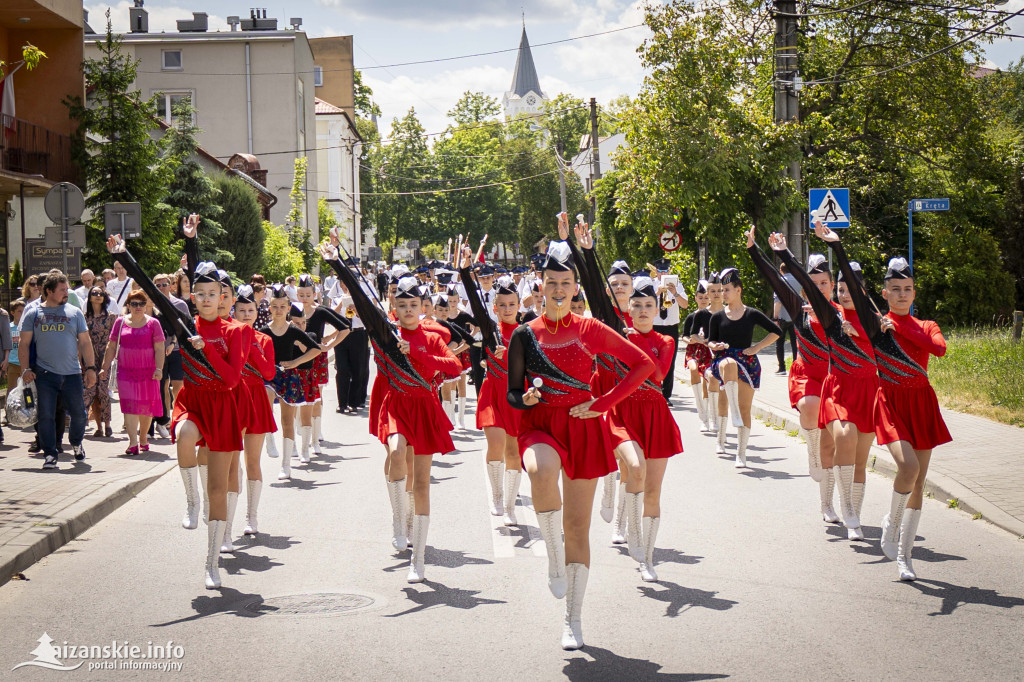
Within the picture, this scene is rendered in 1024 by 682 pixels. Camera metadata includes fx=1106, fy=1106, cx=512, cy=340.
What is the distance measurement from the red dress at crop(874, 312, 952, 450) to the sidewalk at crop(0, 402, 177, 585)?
594 cm

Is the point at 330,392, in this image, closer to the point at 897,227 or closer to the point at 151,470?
the point at 151,470

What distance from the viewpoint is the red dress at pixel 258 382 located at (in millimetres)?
8156

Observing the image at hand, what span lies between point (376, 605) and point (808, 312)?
4410mm

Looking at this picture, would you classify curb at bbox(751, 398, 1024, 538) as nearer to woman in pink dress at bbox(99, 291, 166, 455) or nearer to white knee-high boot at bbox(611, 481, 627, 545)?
white knee-high boot at bbox(611, 481, 627, 545)

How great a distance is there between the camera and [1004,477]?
10117mm

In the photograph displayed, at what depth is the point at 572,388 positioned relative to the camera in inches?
236

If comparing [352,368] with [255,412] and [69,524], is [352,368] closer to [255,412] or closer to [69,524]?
[69,524]

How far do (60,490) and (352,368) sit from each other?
7643 mm

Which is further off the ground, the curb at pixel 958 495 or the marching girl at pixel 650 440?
the marching girl at pixel 650 440

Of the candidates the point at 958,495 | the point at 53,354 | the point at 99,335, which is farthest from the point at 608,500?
the point at 99,335

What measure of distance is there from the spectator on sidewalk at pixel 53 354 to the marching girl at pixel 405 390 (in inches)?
211

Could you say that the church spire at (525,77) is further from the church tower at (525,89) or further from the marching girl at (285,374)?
the marching girl at (285,374)

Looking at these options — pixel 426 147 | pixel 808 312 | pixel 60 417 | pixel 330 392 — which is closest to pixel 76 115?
pixel 330 392

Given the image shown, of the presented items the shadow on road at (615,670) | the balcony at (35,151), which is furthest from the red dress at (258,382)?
the balcony at (35,151)
